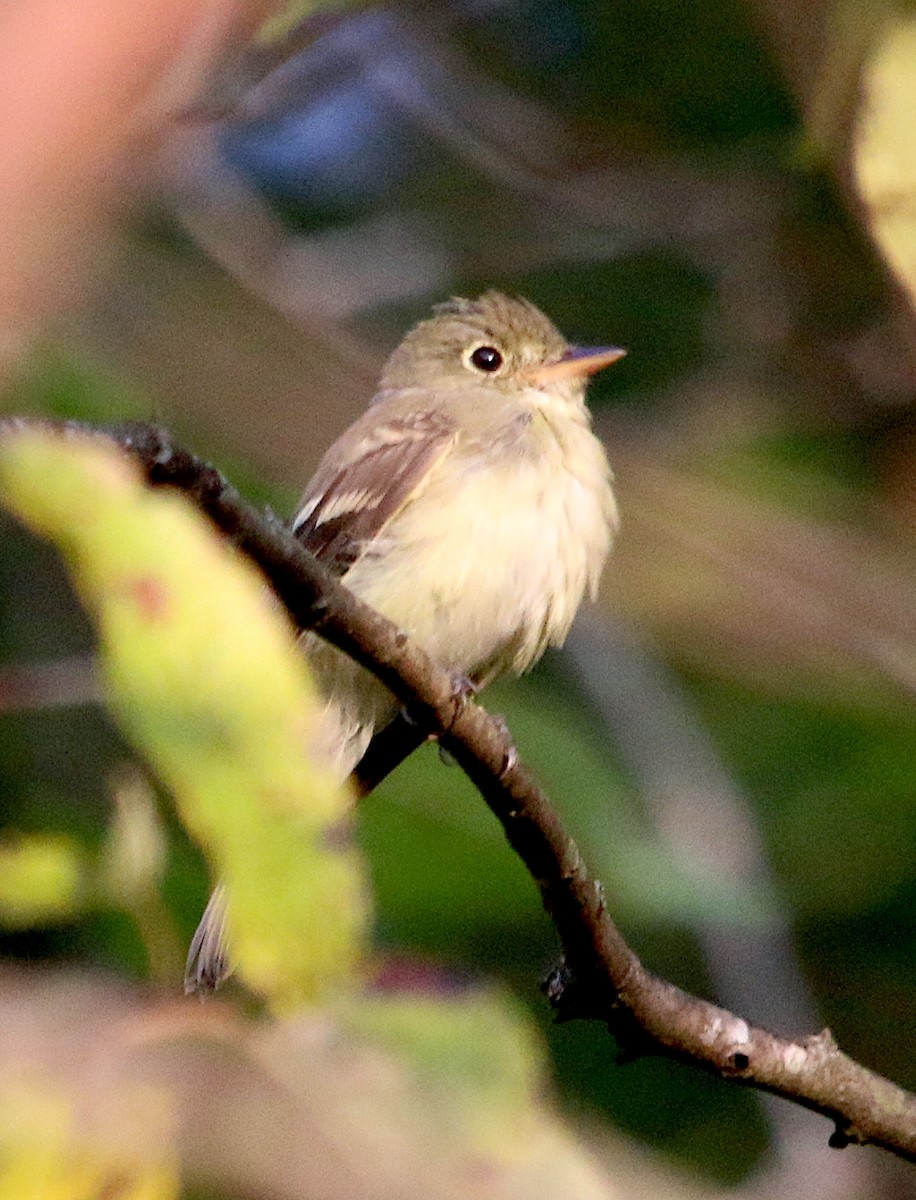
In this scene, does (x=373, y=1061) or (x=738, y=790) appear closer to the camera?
(x=373, y=1061)

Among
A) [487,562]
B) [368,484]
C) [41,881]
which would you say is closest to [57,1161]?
[41,881]

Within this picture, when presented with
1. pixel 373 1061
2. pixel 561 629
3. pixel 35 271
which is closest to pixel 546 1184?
pixel 373 1061

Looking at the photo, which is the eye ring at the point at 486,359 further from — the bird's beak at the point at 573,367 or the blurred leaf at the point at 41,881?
the blurred leaf at the point at 41,881

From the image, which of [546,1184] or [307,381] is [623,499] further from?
[546,1184]

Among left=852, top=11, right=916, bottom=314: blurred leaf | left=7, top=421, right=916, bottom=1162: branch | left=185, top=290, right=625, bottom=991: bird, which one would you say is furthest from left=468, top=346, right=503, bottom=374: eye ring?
left=852, top=11, right=916, bottom=314: blurred leaf

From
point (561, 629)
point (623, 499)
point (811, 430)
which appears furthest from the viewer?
point (811, 430)

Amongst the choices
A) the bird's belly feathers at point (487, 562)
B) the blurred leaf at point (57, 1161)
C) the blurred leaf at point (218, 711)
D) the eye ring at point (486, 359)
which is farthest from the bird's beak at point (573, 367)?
the blurred leaf at point (57, 1161)

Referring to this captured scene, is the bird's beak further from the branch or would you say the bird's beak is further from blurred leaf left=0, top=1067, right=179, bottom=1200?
blurred leaf left=0, top=1067, right=179, bottom=1200
